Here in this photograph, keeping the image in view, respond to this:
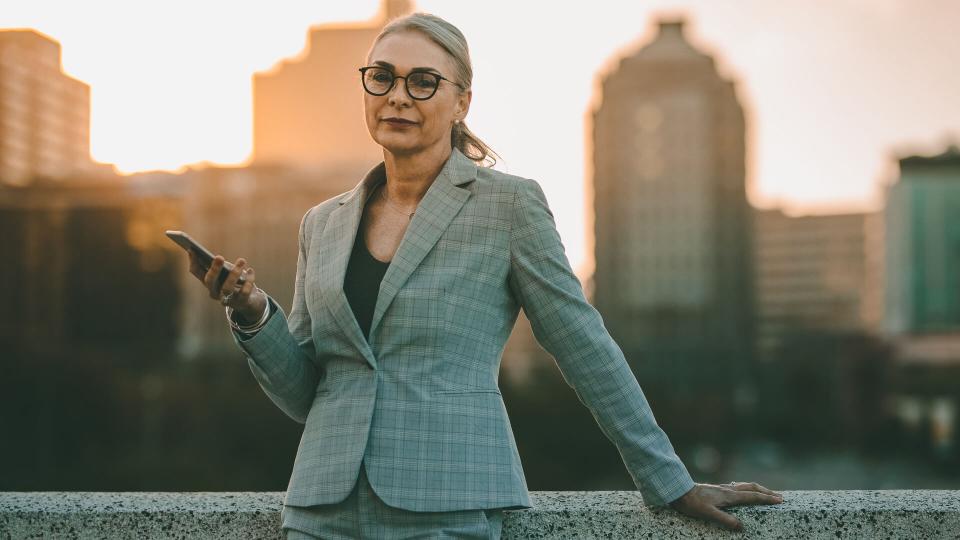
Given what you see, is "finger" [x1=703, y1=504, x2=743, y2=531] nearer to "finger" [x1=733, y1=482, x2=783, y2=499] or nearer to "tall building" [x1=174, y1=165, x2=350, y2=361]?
"finger" [x1=733, y1=482, x2=783, y2=499]

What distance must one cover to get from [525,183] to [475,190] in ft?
0.40

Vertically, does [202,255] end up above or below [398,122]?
below

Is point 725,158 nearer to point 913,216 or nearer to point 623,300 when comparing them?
point 623,300

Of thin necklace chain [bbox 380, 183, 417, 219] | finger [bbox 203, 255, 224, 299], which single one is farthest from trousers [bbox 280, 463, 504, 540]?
thin necklace chain [bbox 380, 183, 417, 219]

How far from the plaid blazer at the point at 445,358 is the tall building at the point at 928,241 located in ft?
413

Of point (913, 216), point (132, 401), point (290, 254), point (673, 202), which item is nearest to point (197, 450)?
point (132, 401)

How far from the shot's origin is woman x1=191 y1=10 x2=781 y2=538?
8.33 feet

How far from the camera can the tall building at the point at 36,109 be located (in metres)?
71.2

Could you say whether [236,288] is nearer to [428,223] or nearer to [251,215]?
[428,223]

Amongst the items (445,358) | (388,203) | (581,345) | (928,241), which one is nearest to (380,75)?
(388,203)

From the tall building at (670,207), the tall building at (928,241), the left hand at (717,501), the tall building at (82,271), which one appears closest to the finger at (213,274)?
the left hand at (717,501)

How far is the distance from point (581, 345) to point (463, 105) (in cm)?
66

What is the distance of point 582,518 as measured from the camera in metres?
2.85

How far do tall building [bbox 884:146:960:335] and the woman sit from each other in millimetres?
125884
